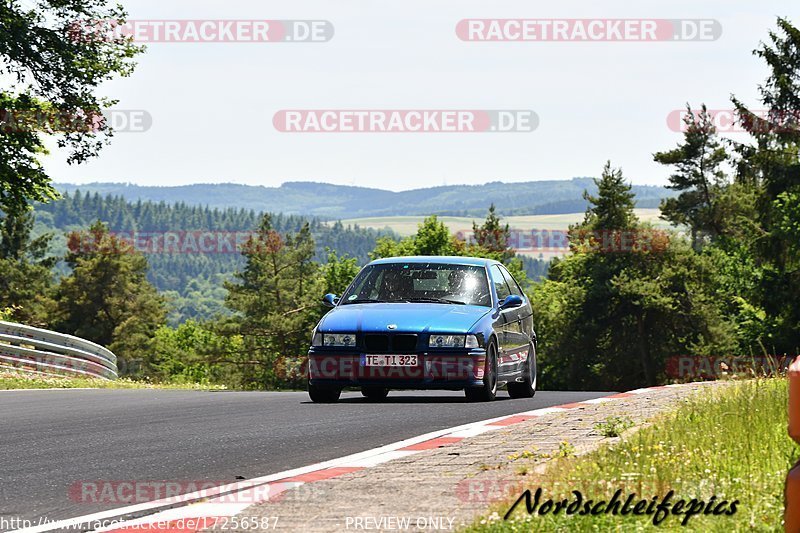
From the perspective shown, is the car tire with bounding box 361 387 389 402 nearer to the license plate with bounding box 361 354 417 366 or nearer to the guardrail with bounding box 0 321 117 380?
the license plate with bounding box 361 354 417 366

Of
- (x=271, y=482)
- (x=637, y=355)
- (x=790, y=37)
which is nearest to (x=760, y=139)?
(x=790, y=37)

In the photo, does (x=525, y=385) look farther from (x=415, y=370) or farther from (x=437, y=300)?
(x=415, y=370)

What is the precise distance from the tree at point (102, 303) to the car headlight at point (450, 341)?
261 feet

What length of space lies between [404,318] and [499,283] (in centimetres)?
224

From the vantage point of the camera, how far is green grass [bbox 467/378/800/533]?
570cm

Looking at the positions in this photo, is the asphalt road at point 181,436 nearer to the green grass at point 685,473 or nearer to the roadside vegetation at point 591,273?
the green grass at point 685,473

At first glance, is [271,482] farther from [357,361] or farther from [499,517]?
[357,361]

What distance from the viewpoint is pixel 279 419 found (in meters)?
12.6

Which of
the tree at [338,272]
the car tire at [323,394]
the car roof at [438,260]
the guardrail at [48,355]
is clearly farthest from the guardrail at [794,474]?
the tree at [338,272]

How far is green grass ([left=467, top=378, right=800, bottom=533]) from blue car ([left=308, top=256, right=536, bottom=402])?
4499mm

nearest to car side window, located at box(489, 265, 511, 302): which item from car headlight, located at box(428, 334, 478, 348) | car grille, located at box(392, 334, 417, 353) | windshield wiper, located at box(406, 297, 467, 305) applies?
windshield wiper, located at box(406, 297, 467, 305)

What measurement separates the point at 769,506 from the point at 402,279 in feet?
31.1

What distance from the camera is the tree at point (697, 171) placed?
78625mm

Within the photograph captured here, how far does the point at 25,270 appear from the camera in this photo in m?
96.8
